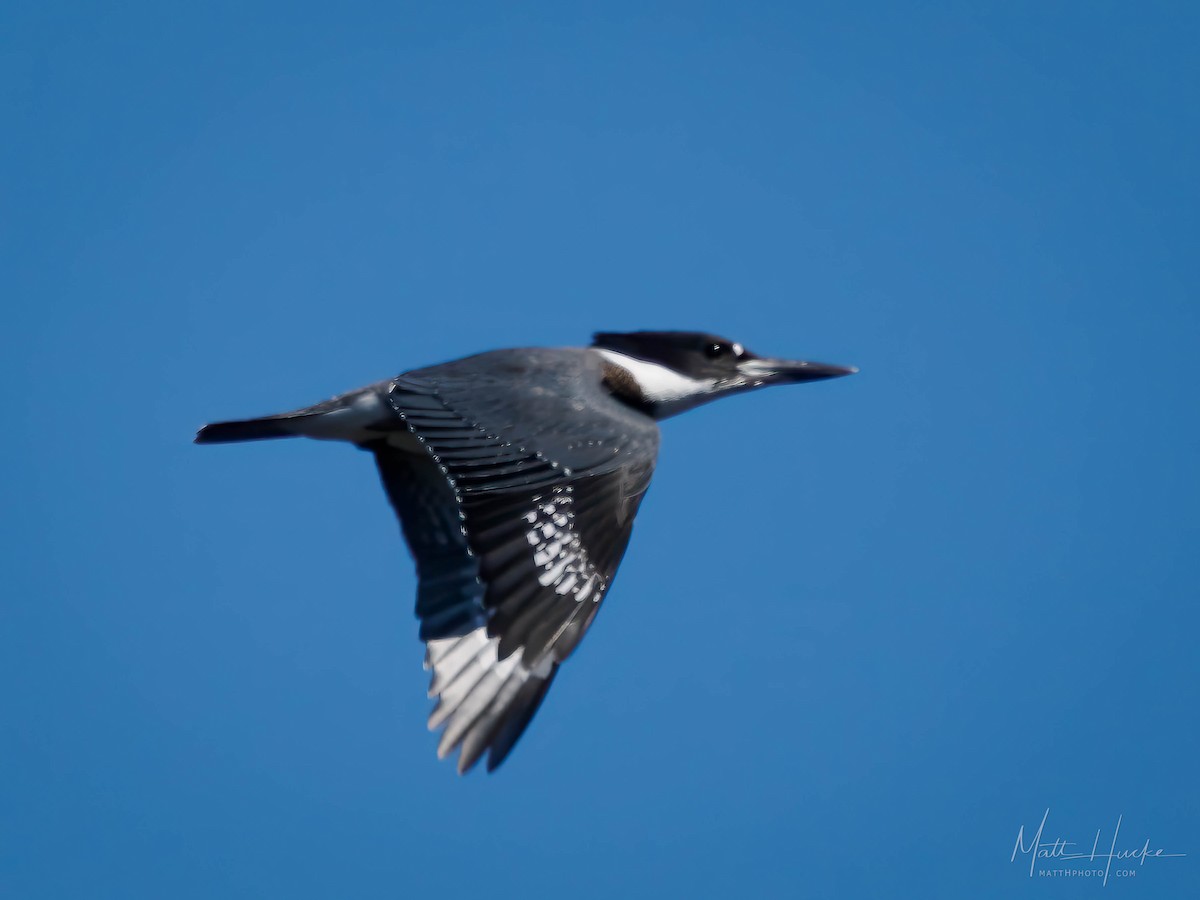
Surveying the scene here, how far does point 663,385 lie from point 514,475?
1.38 m

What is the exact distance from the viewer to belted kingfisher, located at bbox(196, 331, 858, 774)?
167 inches

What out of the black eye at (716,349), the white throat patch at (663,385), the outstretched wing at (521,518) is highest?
the black eye at (716,349)

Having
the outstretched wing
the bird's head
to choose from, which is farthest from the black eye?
the outstretched wing

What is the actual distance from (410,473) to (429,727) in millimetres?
1268

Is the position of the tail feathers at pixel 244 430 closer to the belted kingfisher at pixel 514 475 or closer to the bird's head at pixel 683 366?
the belted kingfisher at pixel 514 475

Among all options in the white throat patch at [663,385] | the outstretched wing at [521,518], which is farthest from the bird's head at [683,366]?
the outstretched wing at [521,518]

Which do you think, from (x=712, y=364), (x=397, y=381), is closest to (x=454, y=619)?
(x=397, y=381)

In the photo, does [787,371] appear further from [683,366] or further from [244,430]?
[244,430]

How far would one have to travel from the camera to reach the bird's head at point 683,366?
18.6ft

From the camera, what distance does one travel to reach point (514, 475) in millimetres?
4441

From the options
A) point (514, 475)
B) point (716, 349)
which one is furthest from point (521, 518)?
point (716, 349)

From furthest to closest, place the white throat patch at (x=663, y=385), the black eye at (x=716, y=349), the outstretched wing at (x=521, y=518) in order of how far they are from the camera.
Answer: the black eye at (x=716, y=349) → the white throat patch at (x=663, y=385) → the outstretched wing at (x=521, y=518)

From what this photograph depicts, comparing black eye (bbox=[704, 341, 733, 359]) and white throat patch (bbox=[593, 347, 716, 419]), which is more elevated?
black eye (bbox=[704, 341, 733, 359])

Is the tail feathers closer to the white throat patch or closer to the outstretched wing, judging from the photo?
the outstretched wing
